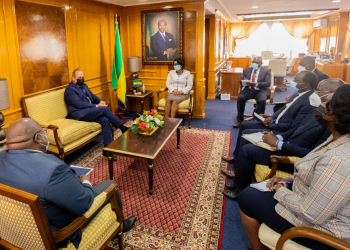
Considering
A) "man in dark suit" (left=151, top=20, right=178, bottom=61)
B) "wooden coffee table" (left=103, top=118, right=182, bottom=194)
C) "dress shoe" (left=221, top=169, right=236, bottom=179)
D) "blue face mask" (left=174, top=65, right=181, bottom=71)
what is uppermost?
"man in dark suit" (left=151, top=20, right=178, bottom=61)

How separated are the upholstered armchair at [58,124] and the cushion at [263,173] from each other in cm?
247

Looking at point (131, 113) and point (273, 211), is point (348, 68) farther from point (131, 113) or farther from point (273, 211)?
point (273, 211)

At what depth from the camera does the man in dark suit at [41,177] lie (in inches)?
55.3

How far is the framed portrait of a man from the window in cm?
914

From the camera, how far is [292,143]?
256cm

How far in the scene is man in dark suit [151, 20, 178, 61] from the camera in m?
5.59

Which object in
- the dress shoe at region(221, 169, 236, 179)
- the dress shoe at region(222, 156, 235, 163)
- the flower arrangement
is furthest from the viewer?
the dress shoe at region(222, 156, 235, 163)

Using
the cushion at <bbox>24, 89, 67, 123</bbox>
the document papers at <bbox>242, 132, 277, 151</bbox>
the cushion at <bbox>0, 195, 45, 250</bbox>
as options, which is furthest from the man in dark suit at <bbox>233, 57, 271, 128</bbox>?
the cushion at <bbox>0, 195, 45, 250</bbox>

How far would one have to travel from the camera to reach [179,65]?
5328mm

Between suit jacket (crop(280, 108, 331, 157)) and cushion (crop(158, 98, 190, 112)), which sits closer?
suit jacket (crop(280, 108, 331, 157))

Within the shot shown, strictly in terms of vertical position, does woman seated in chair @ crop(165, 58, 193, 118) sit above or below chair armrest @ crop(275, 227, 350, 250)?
above

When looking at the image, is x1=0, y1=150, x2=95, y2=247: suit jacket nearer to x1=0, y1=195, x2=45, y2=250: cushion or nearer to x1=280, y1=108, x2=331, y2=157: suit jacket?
x1=0, y1=195, x2=45, y2=250: cushion

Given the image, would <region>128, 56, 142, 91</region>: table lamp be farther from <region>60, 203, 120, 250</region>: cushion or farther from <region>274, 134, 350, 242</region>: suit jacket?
<region>274, 134, 350, 242</region>: suit jacket

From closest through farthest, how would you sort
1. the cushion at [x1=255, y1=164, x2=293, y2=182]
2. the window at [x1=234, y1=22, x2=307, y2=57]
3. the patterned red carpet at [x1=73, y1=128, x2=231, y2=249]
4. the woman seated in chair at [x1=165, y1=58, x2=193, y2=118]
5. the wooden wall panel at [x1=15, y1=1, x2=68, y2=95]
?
the patterned red carpet at [x1=73, y1=128, x2=231, y2=249] < the cushion at [x1=255, y1=164, x2=293, y2=182] < the wooden wall panel at [x1=15, y1=1, x2=68, y2=95] < the woman seated in chair at [x1=165, y1=58, x2=193, y2=118] < the window at [x1=234, y1=22, x2=307, y2=57]
